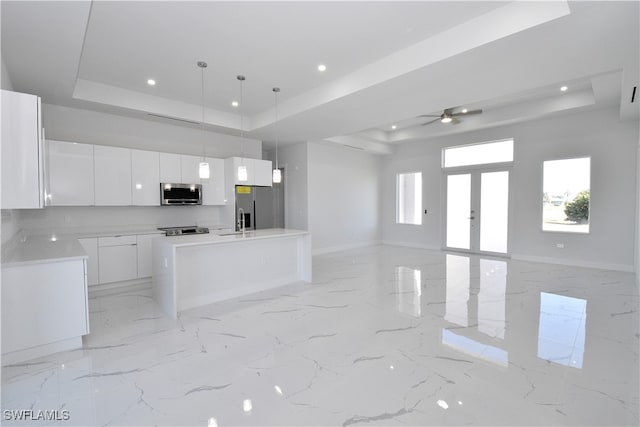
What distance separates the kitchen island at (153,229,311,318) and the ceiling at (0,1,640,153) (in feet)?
7.28

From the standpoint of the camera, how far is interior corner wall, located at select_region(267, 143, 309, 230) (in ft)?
25.0

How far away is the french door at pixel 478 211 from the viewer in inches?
281

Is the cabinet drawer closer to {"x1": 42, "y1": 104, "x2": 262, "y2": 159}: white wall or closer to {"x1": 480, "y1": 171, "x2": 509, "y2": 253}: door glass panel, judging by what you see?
{"x1": 42, "y1": 104, "x2": 262, "y2": 159}: white wall

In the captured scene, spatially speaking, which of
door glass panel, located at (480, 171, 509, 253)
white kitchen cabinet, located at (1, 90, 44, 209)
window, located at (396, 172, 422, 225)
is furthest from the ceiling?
window, located at (396, 172, 422, 225)

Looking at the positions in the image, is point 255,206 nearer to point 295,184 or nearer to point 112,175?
point 295,184

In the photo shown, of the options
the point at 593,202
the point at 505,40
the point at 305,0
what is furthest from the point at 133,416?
the point at 593,202

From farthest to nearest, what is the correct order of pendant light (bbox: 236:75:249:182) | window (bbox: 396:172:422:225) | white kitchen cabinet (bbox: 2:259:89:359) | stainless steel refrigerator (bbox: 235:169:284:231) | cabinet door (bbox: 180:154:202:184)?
window (bbox: 396:172:422:225)
stainless steel refrigerator (bbox: 235:169:284:231)
cabinet door (bbox: 180:154:202:184)
pendant light (bbox: 236:75:249:182)
white kitchen cabinet (bbox: 2:259:89:359)

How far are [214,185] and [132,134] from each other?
1605mm

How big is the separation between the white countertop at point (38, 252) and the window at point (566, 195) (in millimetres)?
7927

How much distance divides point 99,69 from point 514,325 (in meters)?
5.94

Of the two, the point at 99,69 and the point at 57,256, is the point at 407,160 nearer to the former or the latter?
the point at 99,69

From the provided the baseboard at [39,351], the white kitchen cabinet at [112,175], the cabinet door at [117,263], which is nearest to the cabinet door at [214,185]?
the white kitchen cabinet at [112,175]

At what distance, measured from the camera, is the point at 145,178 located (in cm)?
509

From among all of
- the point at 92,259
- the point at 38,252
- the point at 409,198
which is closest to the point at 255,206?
the point at 92,259
